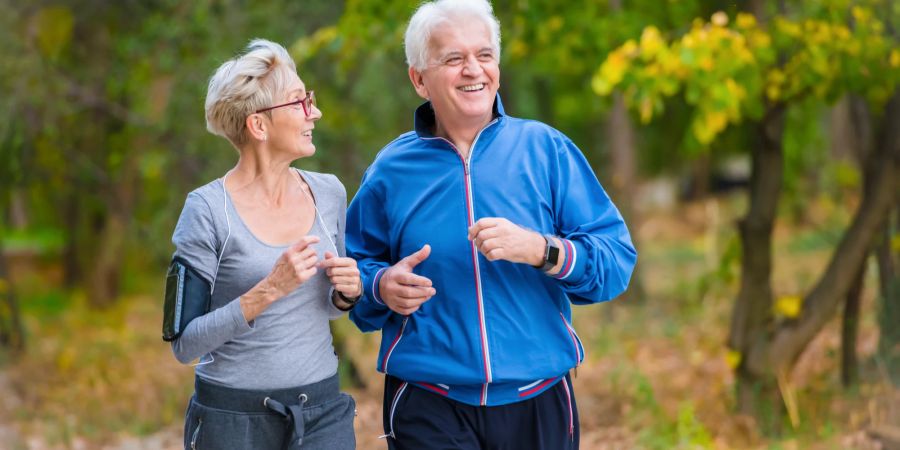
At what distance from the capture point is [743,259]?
684 centimetres

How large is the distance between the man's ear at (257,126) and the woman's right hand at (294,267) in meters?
0.38

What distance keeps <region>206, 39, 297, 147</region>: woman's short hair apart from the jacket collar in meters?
0.39

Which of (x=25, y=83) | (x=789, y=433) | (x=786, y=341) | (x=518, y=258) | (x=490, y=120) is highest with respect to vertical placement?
(x=25, y=83)

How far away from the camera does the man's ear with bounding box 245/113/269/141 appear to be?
9.68 feet

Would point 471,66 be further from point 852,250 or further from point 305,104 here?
point 852,250

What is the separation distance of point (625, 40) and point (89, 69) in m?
7.18

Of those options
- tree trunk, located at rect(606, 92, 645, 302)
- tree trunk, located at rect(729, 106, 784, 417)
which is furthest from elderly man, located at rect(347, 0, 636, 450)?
tree trunk, located at rect(606, 92, 645, 302)

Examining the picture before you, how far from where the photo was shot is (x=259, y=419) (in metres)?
2.92

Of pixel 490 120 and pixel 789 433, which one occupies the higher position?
pixel 490 120

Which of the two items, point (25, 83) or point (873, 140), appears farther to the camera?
point (25, 83)

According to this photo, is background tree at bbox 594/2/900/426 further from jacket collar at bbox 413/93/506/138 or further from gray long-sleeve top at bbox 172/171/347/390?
gray long-sleeve top at bbox 172/171/347/390

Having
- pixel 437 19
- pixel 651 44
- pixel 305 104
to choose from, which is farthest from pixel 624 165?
pixel 305 104

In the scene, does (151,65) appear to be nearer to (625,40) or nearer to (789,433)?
(625,40)

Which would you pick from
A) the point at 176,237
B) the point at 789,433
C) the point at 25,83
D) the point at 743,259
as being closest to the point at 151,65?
the point at 25,83
